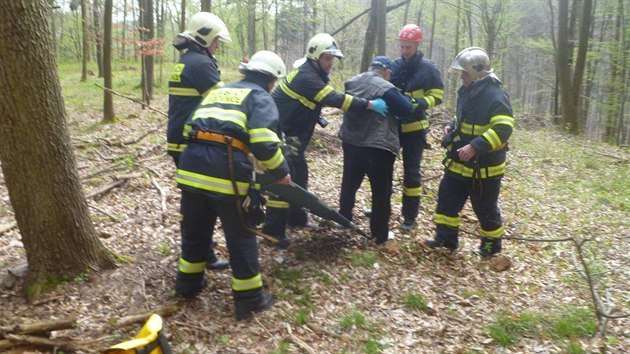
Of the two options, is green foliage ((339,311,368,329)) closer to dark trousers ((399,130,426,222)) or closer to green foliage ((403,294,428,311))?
green foliage ((403,294,428,311))

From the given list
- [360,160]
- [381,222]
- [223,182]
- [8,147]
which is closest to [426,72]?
[360,160]

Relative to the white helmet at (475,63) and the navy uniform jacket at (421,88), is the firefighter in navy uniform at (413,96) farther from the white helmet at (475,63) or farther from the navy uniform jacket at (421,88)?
the white helmet at (475,63)

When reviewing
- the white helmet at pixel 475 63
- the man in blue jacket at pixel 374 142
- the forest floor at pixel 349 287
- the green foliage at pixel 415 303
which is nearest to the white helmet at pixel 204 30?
the man in blue jacket at pixel 374 142

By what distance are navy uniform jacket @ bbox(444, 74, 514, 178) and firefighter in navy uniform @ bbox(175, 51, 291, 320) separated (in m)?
2.46

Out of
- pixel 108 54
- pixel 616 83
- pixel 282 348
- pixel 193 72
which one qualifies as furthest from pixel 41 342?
pixel 616 83

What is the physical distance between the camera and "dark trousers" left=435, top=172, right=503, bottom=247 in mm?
5590

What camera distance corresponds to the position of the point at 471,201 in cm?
575

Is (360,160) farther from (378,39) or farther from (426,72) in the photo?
(378,39)

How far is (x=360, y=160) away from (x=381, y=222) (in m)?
0.84

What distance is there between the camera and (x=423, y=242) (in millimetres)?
6023

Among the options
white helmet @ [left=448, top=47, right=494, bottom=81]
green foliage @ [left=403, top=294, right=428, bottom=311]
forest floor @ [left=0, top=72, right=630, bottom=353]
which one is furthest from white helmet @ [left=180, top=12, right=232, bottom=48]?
green foliage @ [left=403, top=294, right=428, bottom=311]

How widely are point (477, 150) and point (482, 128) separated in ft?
1.21

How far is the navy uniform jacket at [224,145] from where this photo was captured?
3.82 m

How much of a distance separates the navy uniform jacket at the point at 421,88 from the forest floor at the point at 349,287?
1.49m
